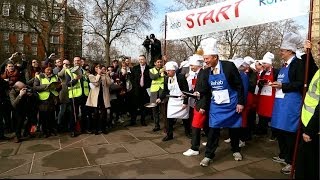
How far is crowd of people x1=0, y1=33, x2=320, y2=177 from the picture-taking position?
4980mm

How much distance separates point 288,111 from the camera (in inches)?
197

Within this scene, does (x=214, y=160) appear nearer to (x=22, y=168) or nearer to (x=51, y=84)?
(x=22, y=168)

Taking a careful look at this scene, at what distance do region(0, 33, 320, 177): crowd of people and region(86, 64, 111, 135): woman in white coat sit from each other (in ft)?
0.08

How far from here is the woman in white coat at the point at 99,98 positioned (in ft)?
26.4

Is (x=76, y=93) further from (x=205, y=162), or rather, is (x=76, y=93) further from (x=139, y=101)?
(x=205, y=162)

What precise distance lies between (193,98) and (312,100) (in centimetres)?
294

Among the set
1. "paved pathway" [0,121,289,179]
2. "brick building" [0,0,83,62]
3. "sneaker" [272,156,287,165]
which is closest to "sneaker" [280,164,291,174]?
"paved pathway" [0,121,289,179]

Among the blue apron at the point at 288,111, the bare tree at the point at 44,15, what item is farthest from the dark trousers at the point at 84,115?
the bare tree at the point at 44,15

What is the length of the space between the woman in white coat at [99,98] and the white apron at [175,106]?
179cm

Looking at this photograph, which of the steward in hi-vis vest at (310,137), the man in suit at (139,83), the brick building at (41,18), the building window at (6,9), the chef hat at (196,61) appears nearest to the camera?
the steward in hi-vis vest at (310,137)

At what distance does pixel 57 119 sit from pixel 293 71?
5845 mm

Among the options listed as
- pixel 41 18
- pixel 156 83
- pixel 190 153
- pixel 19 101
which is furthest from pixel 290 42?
pixel 41 18

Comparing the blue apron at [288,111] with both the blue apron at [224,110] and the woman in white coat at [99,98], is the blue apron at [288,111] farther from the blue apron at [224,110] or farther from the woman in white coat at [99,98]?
the woman in white coat at [99,98]

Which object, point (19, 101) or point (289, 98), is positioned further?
point (19, 101)
